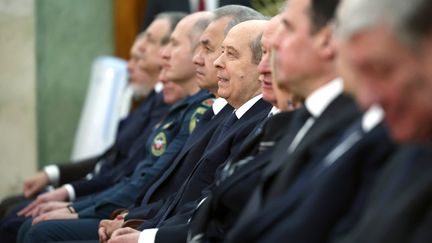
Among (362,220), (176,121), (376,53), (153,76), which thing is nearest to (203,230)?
(362,220)

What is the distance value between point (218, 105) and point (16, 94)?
4830 millimetres

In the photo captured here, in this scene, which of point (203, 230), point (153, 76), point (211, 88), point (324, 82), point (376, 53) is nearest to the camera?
point (376, 53)

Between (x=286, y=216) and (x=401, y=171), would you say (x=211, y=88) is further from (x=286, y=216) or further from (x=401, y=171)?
(x=401, y=171)

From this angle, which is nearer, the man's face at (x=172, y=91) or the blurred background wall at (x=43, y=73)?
the man's face at (x=172, y=91)

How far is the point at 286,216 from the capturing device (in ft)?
9.66

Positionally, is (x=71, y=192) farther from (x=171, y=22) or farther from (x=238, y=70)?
Result: (x=238, y=70)

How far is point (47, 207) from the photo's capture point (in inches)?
232

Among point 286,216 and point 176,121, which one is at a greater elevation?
point 286,216

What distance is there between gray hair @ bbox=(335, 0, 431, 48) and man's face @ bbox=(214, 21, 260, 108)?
81.9 inches

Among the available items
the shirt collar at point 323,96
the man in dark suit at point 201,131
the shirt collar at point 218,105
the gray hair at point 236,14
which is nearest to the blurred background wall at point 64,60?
the man in dark suit at point 201,131

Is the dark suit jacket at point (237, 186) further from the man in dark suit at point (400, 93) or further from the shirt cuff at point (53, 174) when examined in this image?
the shirt cuff at point (53, 174)

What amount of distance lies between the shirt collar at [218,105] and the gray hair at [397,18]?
8.04 feet

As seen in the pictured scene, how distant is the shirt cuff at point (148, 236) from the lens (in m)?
4.13

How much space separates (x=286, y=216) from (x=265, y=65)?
109 cm
